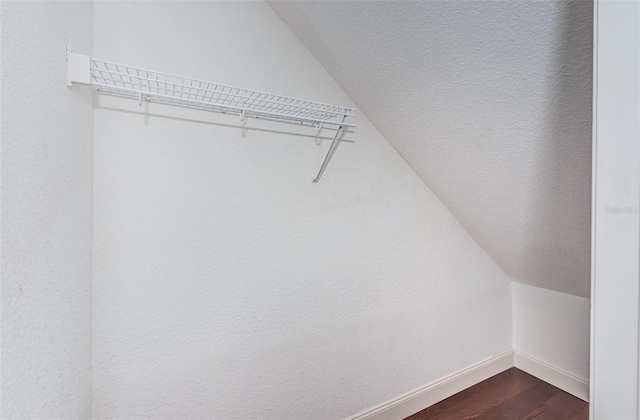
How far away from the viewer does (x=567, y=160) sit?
3.37 ft

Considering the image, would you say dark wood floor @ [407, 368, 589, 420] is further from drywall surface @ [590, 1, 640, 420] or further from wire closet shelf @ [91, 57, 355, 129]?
wire closet shelf @ [91, 57, 355, 129]

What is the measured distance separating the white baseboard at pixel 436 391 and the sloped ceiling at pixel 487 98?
0.73 meters

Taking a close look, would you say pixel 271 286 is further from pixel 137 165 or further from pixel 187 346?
pixel 137 165

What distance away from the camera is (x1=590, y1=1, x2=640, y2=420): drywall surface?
1.88ft

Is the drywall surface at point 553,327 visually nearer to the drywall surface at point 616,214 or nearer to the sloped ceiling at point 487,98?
the sloped ceiling at point 487,98

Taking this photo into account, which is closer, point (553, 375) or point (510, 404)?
point (510, 404)

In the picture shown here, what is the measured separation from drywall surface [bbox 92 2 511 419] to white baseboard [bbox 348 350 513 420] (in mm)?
64

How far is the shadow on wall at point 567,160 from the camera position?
2.46 ft

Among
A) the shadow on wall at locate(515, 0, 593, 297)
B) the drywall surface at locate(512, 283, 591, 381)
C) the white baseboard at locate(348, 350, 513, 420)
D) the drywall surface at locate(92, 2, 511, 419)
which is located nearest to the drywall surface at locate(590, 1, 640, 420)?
the shadow on wall at locate(515, 0, 593, 297)

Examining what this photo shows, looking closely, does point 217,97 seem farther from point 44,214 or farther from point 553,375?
point 553,375

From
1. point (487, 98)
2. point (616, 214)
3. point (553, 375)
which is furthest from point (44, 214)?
point (553, 375)

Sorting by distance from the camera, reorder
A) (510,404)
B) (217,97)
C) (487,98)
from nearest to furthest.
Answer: (487,98)
(217,97)
(510,404)

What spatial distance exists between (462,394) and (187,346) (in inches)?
66.1

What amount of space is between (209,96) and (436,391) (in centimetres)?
199
